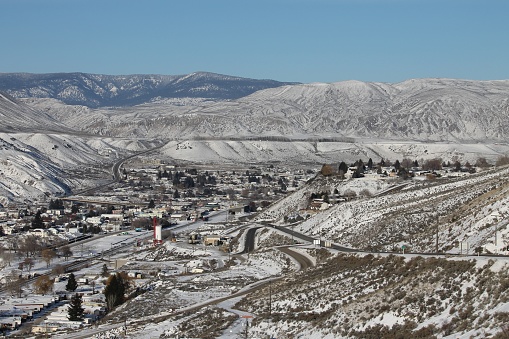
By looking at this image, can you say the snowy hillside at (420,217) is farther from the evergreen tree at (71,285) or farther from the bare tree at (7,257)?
the bare tree at (7,257)

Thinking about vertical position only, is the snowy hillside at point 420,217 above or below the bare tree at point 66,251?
above

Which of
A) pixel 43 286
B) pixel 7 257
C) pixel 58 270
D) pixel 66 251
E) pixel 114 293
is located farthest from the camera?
pixel 66 251

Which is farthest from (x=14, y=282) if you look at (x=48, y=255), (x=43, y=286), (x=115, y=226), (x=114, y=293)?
(x=115, y=226)

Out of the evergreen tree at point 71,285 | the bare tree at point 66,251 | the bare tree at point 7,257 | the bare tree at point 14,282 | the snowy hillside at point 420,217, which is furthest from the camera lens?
the bare tree at point 66,251

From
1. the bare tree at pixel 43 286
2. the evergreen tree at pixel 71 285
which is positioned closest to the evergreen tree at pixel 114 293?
the evergreen tree at pixel 71 285

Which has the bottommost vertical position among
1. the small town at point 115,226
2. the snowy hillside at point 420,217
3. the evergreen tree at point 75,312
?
the small town at point 115,226

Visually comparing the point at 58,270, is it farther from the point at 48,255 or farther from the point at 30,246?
the point at 30,246

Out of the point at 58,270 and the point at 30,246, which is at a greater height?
the point at 58,270

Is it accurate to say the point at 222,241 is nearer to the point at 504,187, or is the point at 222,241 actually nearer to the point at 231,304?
the point at 504,187

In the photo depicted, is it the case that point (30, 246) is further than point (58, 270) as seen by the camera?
Yes

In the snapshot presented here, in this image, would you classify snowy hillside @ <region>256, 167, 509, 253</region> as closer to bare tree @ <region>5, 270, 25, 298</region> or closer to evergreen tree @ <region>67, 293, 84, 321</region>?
evergreen tree @ <region>67, 293, 84, 321</region>

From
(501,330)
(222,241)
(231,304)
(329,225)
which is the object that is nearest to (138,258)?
(222,241)
